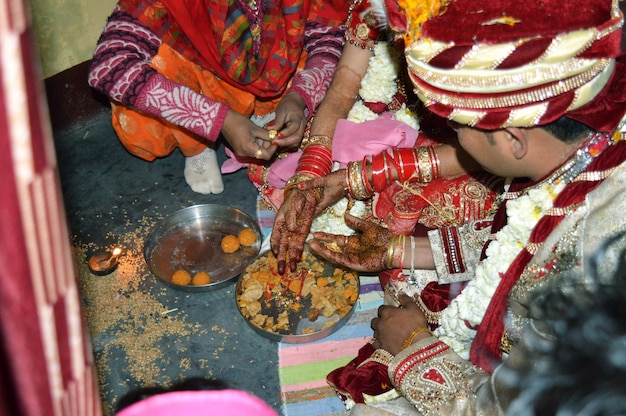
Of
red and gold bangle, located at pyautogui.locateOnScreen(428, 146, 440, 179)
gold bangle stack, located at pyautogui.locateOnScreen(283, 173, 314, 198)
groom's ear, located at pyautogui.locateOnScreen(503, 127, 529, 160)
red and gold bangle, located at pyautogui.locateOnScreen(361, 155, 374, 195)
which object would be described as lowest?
gold bangle stack, located at pyautogui.locateOnScreen(283, 173, 314, 198)

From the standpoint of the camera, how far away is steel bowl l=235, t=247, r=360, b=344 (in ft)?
9.36

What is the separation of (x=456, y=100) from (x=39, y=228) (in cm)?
156

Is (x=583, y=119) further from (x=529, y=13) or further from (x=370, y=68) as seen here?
(x=370, y=68)

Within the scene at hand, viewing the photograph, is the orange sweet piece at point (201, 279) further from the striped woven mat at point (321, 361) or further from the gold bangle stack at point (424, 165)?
the gold bangle stack at point (424, 165)

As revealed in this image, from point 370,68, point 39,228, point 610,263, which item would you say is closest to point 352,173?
point 370,68

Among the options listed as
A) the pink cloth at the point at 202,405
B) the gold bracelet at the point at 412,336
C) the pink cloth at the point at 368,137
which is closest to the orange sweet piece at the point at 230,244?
the pink cloth at the point at 368,137

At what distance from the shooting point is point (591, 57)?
5.48 feet

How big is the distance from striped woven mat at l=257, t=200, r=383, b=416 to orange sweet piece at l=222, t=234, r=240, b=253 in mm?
592

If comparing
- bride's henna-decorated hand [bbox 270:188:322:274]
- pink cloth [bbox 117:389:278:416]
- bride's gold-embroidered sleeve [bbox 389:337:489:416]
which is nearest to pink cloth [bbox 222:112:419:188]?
bride's henna-decorated hand [bbox 270:188:322:274]

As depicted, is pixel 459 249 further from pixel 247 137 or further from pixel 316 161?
pixel 247 137

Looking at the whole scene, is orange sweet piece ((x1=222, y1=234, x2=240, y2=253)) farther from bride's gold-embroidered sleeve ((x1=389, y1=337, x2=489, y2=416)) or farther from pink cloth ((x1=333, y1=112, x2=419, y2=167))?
bride's gold-embroidered sleeve ((x1=389, y1=337, x2=489, y2=416))


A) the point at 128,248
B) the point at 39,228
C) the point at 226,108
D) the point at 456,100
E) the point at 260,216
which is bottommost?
the point at 128,248

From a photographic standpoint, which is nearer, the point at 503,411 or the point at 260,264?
the point at 503,411

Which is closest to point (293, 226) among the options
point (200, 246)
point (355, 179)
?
point (355, 179)
